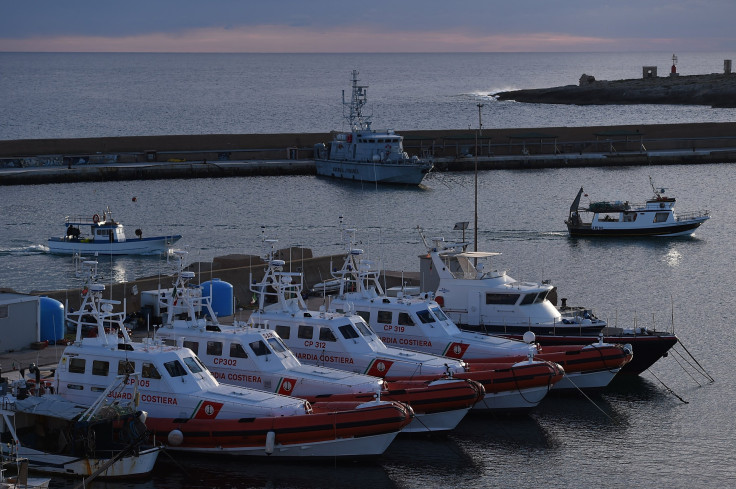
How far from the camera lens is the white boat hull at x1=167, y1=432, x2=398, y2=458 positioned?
24.2 metres

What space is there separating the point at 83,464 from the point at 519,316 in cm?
1468

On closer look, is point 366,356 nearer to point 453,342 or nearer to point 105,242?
point 453,342

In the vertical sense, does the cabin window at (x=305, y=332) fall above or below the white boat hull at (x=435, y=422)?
above

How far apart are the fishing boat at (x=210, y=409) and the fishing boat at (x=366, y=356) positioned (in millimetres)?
3598

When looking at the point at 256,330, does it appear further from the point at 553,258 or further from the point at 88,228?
the point at 88,228

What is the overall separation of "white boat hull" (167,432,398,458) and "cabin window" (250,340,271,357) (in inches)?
129

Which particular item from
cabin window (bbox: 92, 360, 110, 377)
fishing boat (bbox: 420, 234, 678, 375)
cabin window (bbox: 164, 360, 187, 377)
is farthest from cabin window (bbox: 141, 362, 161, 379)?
fishing boat (bbox: 420, 234, 678, 375)

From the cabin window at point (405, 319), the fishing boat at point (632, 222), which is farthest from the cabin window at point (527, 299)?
the fishing boat at point (632, 222)

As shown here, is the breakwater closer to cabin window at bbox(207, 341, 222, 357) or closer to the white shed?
the white shed

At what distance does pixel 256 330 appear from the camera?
2745 centimetres

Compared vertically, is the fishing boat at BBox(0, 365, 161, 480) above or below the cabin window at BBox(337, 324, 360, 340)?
below

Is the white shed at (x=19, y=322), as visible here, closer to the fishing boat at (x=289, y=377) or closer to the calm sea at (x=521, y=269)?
the fishing boat at (x=289, y=377)

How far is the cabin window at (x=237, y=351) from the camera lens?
27.0m

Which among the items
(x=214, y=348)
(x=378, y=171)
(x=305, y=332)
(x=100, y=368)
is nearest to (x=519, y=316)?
(x=305, y=332)
